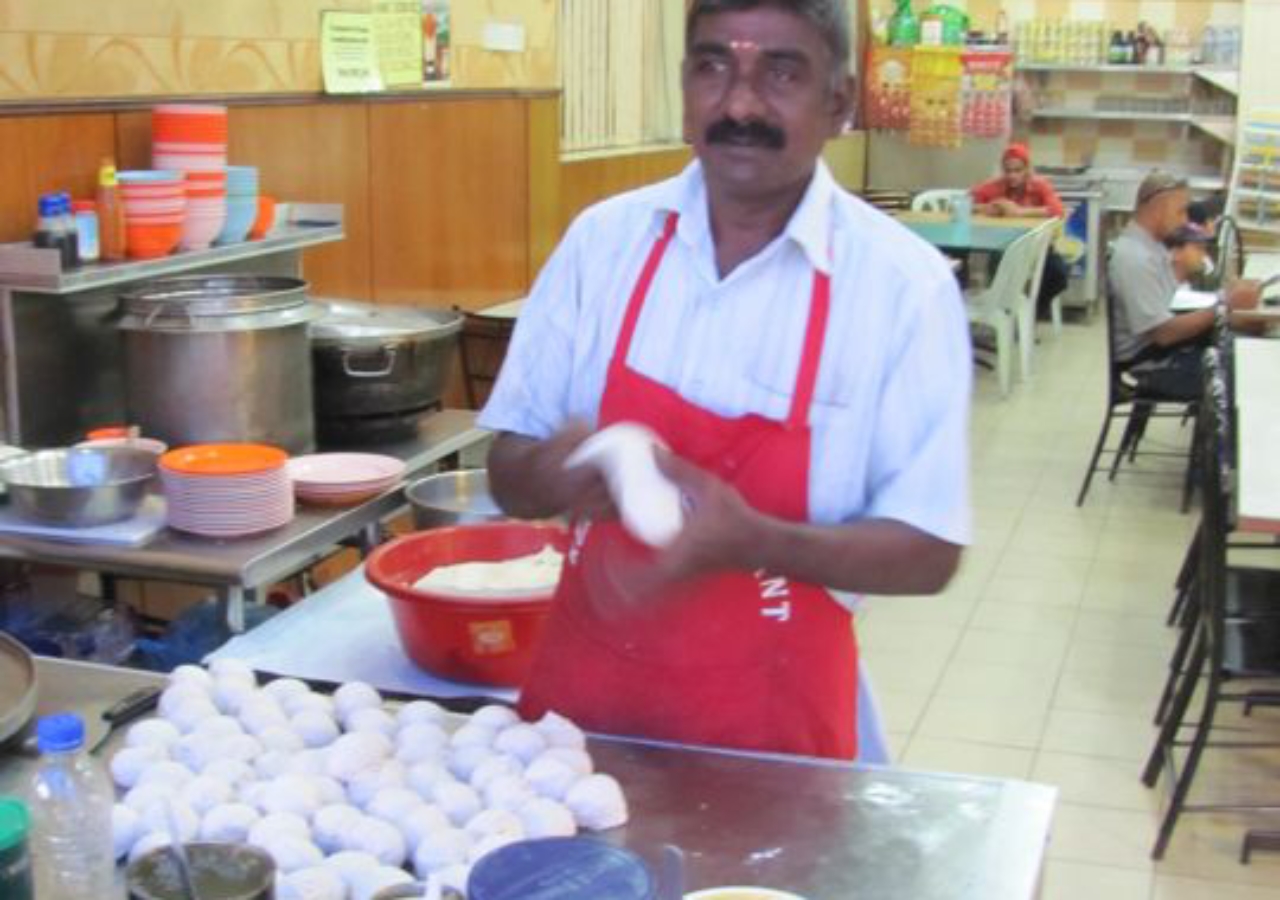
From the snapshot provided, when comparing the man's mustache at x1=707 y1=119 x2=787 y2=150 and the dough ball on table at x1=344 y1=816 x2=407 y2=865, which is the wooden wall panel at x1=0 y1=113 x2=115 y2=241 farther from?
the dough ball on table at x1=344 y1=816 x2=407 y2=865

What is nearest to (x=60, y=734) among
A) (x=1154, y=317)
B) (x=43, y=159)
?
(x=43, y=159)

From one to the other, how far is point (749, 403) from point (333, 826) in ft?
2.11

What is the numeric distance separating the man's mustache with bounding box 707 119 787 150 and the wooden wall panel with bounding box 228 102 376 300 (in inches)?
91.9

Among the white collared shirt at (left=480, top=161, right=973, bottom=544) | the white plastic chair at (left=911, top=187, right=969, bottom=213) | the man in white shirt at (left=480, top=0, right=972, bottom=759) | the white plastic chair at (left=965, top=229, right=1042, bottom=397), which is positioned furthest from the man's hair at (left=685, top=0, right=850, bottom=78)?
the white plastic chair at (left=911, top=187, right=969, bottom=213)

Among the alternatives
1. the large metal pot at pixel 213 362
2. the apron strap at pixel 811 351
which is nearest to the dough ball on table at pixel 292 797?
the apron strap at pixel 811 351

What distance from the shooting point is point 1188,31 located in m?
11.0

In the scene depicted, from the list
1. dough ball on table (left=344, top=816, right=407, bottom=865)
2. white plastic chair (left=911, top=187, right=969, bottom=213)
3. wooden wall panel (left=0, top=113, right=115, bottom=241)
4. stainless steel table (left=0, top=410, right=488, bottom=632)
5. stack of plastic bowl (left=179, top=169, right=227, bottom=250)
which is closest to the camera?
dough ball on table (left=344, top=816, right=407, bottom=865)

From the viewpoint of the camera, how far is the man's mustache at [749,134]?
1644 mm

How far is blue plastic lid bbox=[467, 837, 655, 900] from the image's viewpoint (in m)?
1.27

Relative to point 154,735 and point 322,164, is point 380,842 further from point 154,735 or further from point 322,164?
point 322,164

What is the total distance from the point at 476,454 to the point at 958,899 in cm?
276

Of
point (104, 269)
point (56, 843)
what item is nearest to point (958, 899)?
point (56, 843)

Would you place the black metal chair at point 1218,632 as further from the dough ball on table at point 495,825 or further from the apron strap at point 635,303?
the dough ball on table at point 495,825

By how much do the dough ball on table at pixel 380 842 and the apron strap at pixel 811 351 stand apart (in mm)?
612
